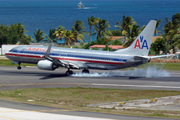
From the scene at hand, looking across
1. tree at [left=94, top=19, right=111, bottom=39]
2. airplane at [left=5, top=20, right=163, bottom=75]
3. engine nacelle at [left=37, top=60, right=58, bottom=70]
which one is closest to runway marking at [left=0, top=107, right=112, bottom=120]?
airplane at [left=5, top=20, right=163, bottom=75]

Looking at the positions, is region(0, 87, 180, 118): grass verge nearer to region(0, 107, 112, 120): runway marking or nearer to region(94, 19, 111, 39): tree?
region(0, 107, 112, 120): runway marking

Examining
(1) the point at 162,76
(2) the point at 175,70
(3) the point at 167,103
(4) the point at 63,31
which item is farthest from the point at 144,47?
(4) the point at 63,31

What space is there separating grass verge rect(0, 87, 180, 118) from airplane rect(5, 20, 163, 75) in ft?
35.1

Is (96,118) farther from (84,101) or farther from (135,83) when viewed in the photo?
(135,83)

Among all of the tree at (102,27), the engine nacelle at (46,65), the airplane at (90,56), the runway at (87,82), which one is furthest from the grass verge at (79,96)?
the tree at (102,27)

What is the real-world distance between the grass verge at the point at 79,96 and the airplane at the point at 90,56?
1070 centimetres

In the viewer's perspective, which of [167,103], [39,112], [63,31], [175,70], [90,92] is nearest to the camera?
[39,112]

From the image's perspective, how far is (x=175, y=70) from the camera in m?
55.4

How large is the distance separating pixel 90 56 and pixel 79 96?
16.8 m

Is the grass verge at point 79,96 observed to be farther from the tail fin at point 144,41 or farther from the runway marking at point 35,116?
the tail fin at point 144,41

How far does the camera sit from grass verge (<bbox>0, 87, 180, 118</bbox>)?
26.2 metres

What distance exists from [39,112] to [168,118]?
9.54 m

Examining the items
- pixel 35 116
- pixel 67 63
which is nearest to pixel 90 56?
pixel 67 63

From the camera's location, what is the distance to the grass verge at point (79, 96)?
26.2 meters
